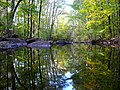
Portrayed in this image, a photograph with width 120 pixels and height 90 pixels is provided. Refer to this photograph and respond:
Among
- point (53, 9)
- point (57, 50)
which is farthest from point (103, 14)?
point (53, 9)

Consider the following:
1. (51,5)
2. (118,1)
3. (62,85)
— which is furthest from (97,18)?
(62,85)

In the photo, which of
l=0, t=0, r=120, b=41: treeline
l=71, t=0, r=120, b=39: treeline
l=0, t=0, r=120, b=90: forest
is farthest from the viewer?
l=71, t=0, r=120, b=39: treeline

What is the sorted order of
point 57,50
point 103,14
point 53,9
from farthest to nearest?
point 53,9 < point 103,14 < point 57,50

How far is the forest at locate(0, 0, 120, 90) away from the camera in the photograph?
6243 mm

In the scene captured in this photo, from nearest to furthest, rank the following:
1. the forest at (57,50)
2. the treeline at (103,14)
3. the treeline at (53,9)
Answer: the forest at (57,50), the treeline at (53,9), the treeline at (103,14)

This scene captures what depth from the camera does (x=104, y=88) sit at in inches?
206

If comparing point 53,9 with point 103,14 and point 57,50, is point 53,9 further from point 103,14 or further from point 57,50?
point 57,50

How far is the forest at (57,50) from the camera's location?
6243mm

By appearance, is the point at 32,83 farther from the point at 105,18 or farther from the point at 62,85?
the point at 105,18

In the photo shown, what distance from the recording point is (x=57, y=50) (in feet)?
65.3

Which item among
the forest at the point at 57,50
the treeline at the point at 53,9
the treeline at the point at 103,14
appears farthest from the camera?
the treeline at the point at 103,14

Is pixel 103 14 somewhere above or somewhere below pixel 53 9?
below

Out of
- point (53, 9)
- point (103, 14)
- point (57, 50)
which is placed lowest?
point (57, 50)

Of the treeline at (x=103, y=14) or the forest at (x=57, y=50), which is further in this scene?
the treeline at (x=103, y=14)
